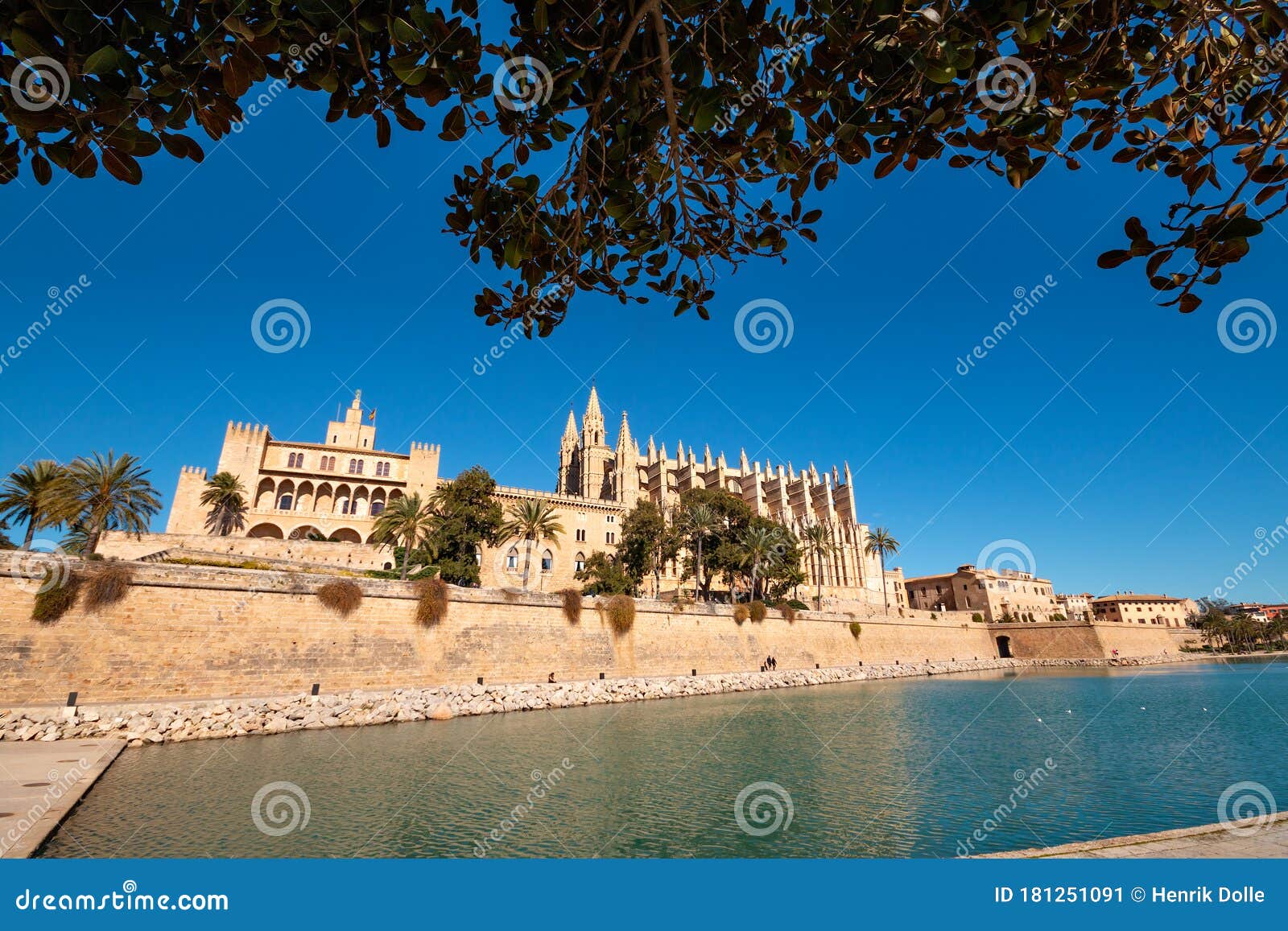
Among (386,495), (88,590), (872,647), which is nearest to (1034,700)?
(872,647)

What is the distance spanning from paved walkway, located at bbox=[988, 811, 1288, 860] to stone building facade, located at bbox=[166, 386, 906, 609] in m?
39.4

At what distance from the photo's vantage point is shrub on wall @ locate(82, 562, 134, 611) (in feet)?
56.9

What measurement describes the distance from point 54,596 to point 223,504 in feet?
81.0

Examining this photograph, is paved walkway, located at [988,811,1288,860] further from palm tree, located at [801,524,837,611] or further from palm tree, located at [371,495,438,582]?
palm tree, located at [801,524,837,611]

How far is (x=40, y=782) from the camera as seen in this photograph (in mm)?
9516

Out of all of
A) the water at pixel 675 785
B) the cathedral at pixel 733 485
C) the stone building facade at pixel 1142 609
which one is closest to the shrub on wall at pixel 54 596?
the water at pixel 675 785

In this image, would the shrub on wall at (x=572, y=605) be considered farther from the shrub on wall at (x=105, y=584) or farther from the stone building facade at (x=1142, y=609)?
the stone building facade at (x=1142, y=609)

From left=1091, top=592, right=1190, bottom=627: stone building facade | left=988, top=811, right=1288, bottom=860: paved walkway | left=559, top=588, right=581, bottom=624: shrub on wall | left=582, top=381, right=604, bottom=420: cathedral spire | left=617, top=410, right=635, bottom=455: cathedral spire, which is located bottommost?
left=988, top=811, right=1288, bottom=860: paved walkway

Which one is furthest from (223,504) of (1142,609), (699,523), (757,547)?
(1142,609)

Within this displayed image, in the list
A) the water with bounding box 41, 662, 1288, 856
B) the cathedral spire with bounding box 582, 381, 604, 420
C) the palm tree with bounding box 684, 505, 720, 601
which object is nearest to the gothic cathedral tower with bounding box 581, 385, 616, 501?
the cathedral spire with bounding box 582, 381, 604, 420

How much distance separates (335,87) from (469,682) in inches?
975

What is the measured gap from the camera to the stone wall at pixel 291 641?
54.6 feet

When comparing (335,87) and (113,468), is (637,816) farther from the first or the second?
(113,468)

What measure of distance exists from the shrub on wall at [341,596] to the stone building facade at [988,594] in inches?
2839
